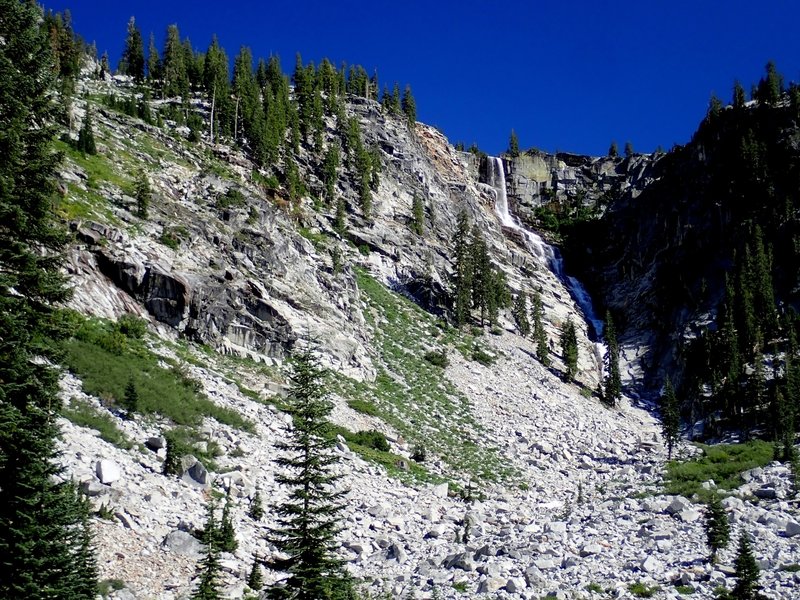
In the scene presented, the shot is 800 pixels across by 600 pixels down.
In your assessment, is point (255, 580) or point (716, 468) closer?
point (255, 580)

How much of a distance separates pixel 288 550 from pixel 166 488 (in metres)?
10.7

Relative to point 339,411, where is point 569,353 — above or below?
above

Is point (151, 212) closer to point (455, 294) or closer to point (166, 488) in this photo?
point (166, 488)

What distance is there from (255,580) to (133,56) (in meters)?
106

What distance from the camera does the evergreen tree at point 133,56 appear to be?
101m

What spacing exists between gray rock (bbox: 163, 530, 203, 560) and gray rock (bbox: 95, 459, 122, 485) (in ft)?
10.3

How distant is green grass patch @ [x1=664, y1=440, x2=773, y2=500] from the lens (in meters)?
33.5

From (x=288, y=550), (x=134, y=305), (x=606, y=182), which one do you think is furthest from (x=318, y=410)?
(x=606, y=182)

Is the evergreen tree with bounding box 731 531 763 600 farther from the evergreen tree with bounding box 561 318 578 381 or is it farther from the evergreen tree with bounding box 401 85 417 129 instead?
the evergreen tree with bounding box 401 85 417 129

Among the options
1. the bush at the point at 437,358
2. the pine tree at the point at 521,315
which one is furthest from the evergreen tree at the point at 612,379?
the bush at the point at 437,358

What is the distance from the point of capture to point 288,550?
48.2 feet

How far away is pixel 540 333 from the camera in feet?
277

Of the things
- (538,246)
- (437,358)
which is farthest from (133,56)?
(538,246)

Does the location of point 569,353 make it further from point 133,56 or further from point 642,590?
point 133,56
